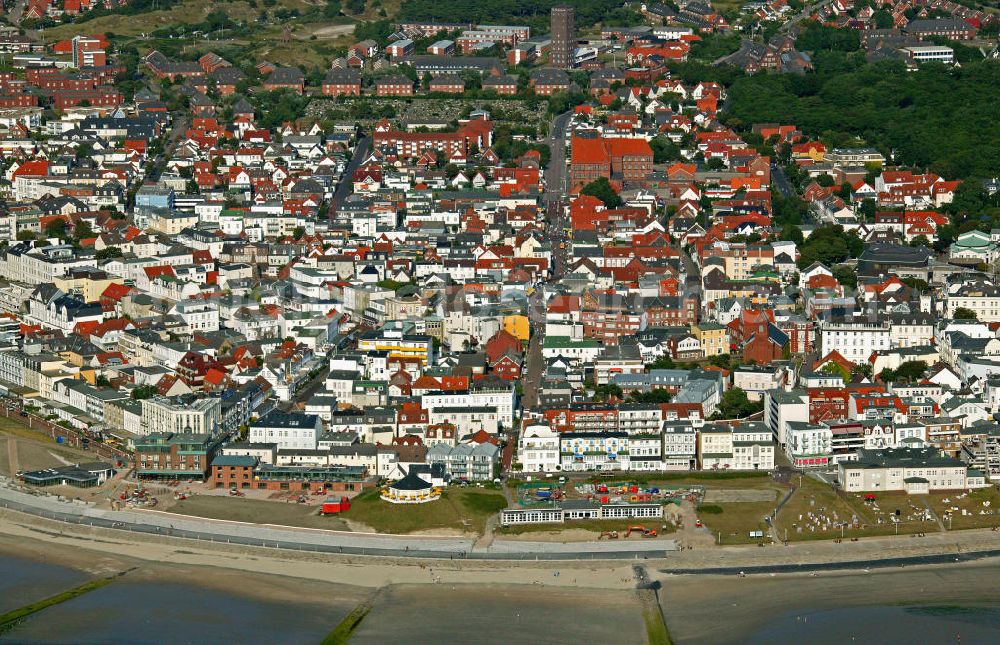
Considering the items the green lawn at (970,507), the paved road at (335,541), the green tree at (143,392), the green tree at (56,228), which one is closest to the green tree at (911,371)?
the green lawn at (970,507)

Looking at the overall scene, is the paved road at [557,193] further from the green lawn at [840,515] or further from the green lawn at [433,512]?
the green lawn at [840,515]

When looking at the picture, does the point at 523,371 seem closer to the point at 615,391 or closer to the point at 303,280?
the point at 615,391

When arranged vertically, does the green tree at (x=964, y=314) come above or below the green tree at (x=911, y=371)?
above

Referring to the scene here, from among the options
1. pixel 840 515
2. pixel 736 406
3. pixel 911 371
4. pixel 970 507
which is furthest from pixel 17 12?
pixel 970 507

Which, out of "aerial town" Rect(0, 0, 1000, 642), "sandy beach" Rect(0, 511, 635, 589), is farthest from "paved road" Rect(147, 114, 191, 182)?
"sandy beach" Rect(0, 511, 635, 589)

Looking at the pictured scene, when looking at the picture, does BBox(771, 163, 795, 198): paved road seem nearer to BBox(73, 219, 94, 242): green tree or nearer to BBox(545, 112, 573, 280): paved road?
BBox(545, 112, 573, 280): paved road
